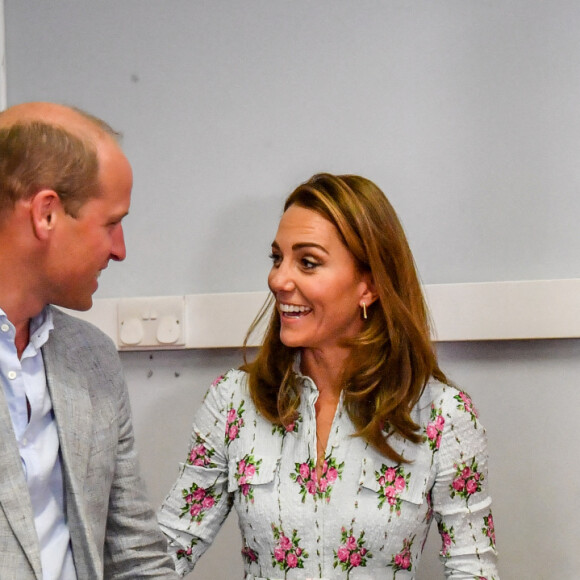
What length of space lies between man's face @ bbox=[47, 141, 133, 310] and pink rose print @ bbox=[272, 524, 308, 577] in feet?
2.21

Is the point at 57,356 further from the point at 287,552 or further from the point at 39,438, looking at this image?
the point at 287,552

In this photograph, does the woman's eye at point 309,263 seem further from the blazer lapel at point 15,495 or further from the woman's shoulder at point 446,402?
the blazer lapel at point 15,495

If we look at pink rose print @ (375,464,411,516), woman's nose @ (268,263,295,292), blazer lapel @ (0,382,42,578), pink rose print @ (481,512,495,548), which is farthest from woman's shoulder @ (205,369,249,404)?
blazer lapel @ (0,382,42,578)

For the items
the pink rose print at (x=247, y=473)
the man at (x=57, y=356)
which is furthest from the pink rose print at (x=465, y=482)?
the man at (x=57, y=356)

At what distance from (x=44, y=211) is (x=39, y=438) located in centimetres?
33

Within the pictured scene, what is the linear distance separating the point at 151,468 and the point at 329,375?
0.58 metres

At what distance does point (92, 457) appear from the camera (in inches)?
46.6

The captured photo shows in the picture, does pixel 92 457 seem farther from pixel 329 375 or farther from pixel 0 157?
pixel 329 375

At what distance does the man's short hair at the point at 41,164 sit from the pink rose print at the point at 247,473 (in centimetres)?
74

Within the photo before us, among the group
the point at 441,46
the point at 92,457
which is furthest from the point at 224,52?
the point at 92,457

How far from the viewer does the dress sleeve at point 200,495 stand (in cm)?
162

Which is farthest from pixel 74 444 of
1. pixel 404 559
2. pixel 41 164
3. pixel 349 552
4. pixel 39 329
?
pixel 404 559

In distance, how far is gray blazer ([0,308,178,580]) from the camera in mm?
1052

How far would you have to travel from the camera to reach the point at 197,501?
5.41 feet
